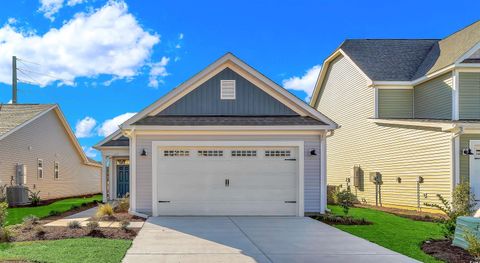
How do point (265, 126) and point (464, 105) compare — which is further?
point (464, 105)

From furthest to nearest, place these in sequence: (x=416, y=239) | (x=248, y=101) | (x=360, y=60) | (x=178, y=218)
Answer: (x=360, y=60), (x=248, y=101), (x=178, y=218), (x=416, y=239)

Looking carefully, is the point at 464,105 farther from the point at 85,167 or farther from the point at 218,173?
the point at 85,167

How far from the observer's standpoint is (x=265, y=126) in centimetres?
1415

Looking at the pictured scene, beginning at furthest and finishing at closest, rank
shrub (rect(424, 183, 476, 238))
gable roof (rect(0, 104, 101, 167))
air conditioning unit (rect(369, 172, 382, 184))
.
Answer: gable roof (rect(0, 104, 101, 167))
air conditioning unit (rect(369, 172, 382, 184))
shrub (rect(424, 183, 476, 238))

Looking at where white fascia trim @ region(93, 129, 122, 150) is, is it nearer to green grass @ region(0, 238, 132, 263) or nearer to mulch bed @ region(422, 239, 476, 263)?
green grass @ region(0, 238, 132, 263)

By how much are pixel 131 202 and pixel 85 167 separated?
19392mm

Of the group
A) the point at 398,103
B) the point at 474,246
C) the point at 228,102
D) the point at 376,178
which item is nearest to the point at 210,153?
the point at 228,102

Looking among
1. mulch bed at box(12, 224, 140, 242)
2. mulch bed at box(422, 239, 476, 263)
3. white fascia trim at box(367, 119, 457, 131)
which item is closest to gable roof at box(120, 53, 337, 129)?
white fascia trim at box(367, 119, 457, 131)

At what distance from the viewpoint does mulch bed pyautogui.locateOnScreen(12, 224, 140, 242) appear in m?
9.94

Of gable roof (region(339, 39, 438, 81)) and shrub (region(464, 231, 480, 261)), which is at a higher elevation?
gable roof (region(339, 39, 438, 81))

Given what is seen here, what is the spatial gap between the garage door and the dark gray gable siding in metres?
1.37

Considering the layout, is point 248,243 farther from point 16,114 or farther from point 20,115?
point 16,114

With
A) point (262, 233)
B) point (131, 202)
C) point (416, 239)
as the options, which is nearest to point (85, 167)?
point (131, 202)

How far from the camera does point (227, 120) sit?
14.5 meters
